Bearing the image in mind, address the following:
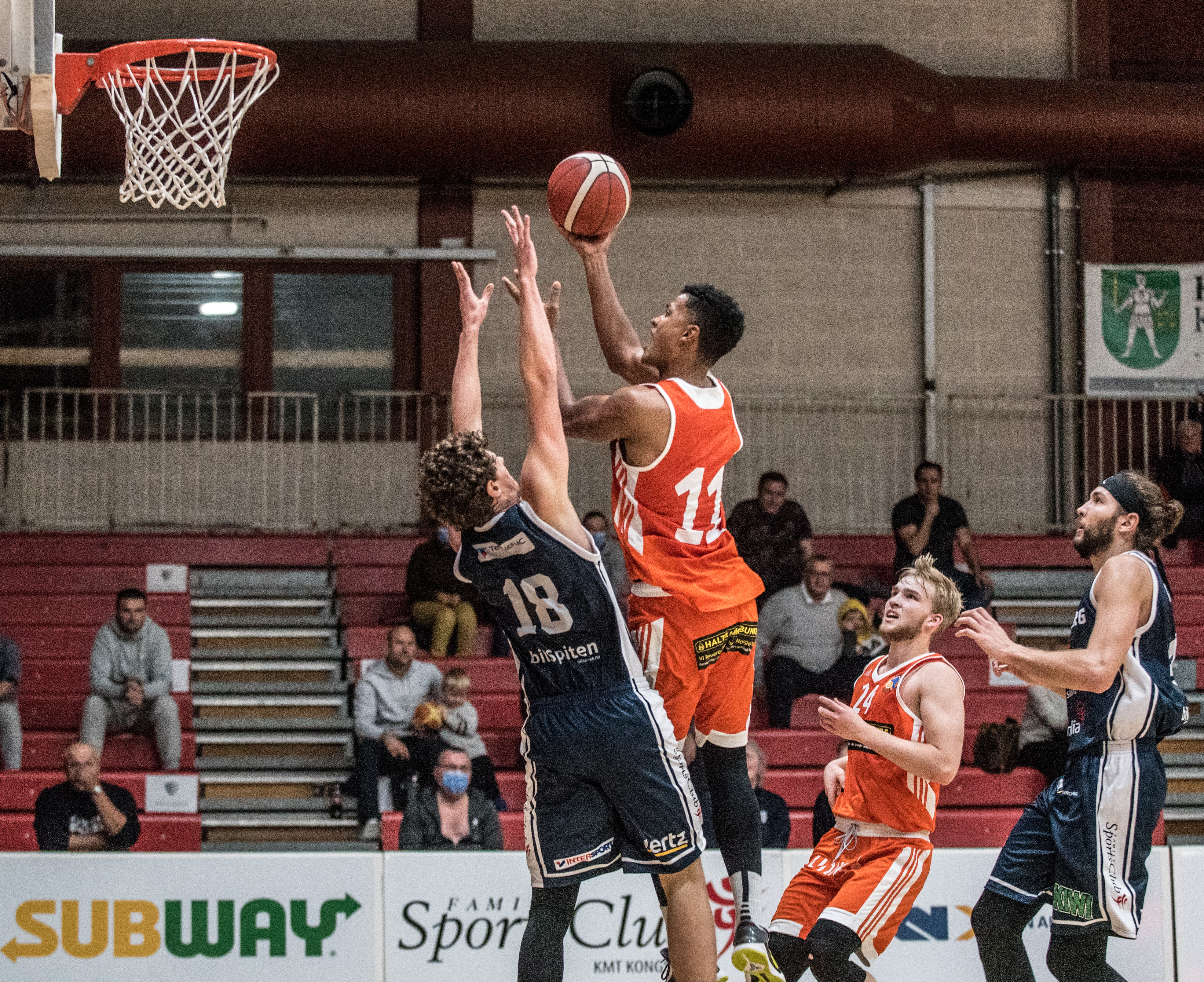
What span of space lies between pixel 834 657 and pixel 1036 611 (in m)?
2.49

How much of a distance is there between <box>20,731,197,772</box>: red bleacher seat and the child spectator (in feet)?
1.97

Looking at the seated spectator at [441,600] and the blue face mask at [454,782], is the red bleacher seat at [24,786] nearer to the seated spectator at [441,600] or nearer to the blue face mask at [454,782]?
the blue face mask at [454,782]

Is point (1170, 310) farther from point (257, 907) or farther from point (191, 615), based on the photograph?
point (257, 907)

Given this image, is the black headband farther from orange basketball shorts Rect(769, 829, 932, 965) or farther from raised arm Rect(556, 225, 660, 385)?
raised arm Rect(556, 225, 660, 385)

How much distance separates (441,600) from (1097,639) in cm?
599

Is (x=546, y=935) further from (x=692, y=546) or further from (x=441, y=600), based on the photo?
(x=441, y=600)

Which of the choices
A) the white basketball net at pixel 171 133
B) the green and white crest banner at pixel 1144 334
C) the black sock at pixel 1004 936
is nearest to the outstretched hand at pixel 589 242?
the white basketball net at pixel 171 133

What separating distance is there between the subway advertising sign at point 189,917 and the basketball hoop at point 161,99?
299cm

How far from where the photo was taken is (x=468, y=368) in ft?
15.8

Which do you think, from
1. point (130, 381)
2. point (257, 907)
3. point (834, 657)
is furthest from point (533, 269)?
point (130, 381)

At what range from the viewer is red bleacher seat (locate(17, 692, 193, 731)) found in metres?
9.86

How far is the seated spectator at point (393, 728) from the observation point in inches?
348

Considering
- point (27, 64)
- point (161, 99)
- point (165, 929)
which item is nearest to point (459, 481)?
point (27, 64)

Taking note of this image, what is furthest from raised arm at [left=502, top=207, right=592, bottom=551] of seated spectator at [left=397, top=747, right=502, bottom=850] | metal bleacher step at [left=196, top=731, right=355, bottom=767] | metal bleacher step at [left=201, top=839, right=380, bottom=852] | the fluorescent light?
the fluorescent light
